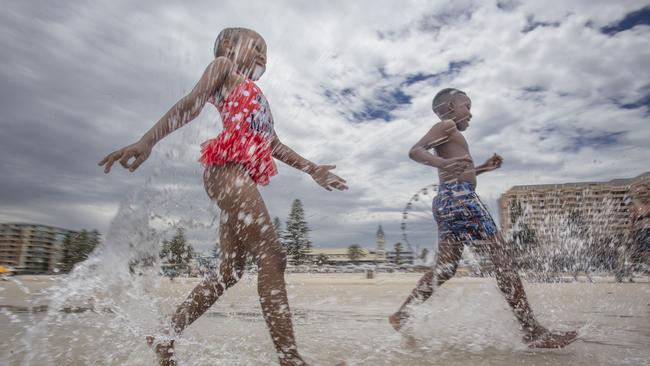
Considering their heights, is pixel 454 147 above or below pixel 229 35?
below

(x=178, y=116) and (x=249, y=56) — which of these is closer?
(x=178, y=116)

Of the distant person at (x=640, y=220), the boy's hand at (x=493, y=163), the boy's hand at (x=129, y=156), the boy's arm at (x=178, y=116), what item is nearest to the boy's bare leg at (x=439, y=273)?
the boy's hand at (x=493, y=163)

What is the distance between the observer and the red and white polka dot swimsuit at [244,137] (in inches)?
73.6

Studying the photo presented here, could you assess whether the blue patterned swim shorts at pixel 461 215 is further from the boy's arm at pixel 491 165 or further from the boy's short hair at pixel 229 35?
the boy's short hair at pixel 229 35

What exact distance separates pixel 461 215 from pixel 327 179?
38.4 inches

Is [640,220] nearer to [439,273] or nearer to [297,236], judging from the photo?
[439,273]

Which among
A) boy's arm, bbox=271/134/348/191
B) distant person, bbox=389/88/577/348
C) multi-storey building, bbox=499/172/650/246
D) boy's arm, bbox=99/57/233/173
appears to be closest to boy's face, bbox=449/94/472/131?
distant person, bbox=389/88/577/348

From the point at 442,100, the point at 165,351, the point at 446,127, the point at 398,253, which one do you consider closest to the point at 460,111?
the point at 442,100

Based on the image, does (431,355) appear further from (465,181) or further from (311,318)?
(311,318)

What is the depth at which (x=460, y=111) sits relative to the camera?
3.13 metres

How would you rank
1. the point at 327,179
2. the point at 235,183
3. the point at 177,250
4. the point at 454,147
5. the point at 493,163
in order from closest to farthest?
1. the point at 235,183
2. the point at 327,179
3. the point at 177,250
4. the point at 454,147
5. the point at 493,163

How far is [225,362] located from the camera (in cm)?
205

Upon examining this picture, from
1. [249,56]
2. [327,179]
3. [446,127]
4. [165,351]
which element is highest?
[249,56]

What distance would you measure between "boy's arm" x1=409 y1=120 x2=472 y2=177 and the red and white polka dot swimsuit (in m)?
1.18
